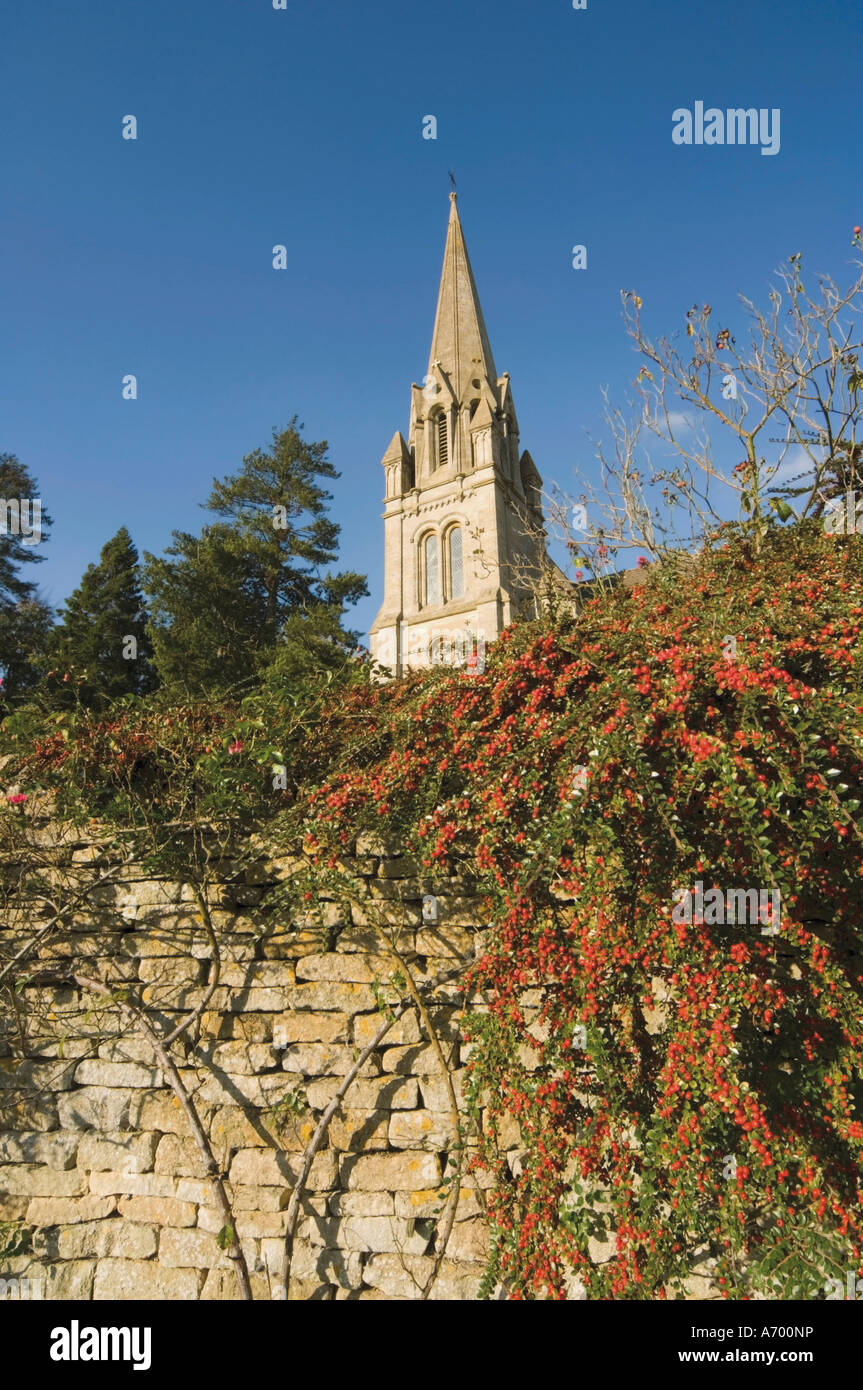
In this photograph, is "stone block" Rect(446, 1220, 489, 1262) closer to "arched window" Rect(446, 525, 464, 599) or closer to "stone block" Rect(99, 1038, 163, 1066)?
"stone block" Rect(99, 1038, 163, 1066)

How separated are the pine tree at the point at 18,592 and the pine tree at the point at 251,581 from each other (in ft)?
11.8

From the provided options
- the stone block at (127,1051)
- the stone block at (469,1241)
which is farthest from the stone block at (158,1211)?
the stone block at (469,1241)

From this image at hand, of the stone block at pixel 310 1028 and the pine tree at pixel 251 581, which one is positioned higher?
the pine tree at pixel 251 581

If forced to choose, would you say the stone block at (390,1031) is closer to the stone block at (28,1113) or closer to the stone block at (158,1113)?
the stone block at (158,1113)

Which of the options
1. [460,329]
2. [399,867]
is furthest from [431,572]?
[399,867]

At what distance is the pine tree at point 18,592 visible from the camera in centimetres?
2030

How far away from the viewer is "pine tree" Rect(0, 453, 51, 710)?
799 inches

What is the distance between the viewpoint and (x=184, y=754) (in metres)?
4.39

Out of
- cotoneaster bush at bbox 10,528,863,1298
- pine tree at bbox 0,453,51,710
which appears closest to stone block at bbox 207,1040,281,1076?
cotoneaster bush at bbox 10,528,863,1298

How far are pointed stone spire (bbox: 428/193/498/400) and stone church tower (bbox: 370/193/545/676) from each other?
53 millimetres

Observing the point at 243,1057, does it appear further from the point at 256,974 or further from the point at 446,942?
the point at 446,942

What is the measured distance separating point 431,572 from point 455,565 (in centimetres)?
137

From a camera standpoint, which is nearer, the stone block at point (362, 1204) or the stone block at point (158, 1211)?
the stone block at point (362, 1204)
